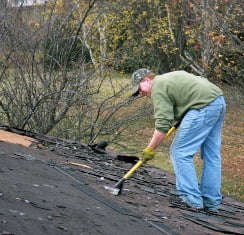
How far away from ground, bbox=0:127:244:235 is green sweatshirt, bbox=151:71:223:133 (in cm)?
83

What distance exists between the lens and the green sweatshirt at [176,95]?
208 inches

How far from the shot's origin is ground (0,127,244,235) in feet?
12.6

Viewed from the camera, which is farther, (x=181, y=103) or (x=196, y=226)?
(x=181, y=103)

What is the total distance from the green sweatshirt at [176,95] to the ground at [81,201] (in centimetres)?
83

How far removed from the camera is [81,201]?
15.3 ft

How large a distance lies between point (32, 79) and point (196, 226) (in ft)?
28.2

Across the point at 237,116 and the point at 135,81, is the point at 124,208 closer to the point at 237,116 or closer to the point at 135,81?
the point at 135,81

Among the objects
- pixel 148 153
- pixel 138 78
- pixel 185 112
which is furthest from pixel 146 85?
pixel 148 153

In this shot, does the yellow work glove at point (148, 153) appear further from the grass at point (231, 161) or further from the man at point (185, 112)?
the grass at point (231, 161)

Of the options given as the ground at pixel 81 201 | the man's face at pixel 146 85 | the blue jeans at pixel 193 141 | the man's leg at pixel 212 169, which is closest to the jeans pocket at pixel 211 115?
the blue jeans at pixel 193 141

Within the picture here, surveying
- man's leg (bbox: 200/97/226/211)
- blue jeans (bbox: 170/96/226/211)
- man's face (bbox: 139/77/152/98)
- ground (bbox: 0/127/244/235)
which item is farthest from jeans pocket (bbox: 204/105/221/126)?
ground (bbox: 0/127/244/235)

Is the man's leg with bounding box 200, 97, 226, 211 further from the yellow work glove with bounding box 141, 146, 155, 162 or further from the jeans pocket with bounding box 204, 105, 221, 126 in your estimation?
the yellow work glove with bounding box 141, 146, 155, 162

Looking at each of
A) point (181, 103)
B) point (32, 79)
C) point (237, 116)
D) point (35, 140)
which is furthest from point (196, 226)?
point (237, 116)

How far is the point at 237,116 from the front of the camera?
60.6 feet
